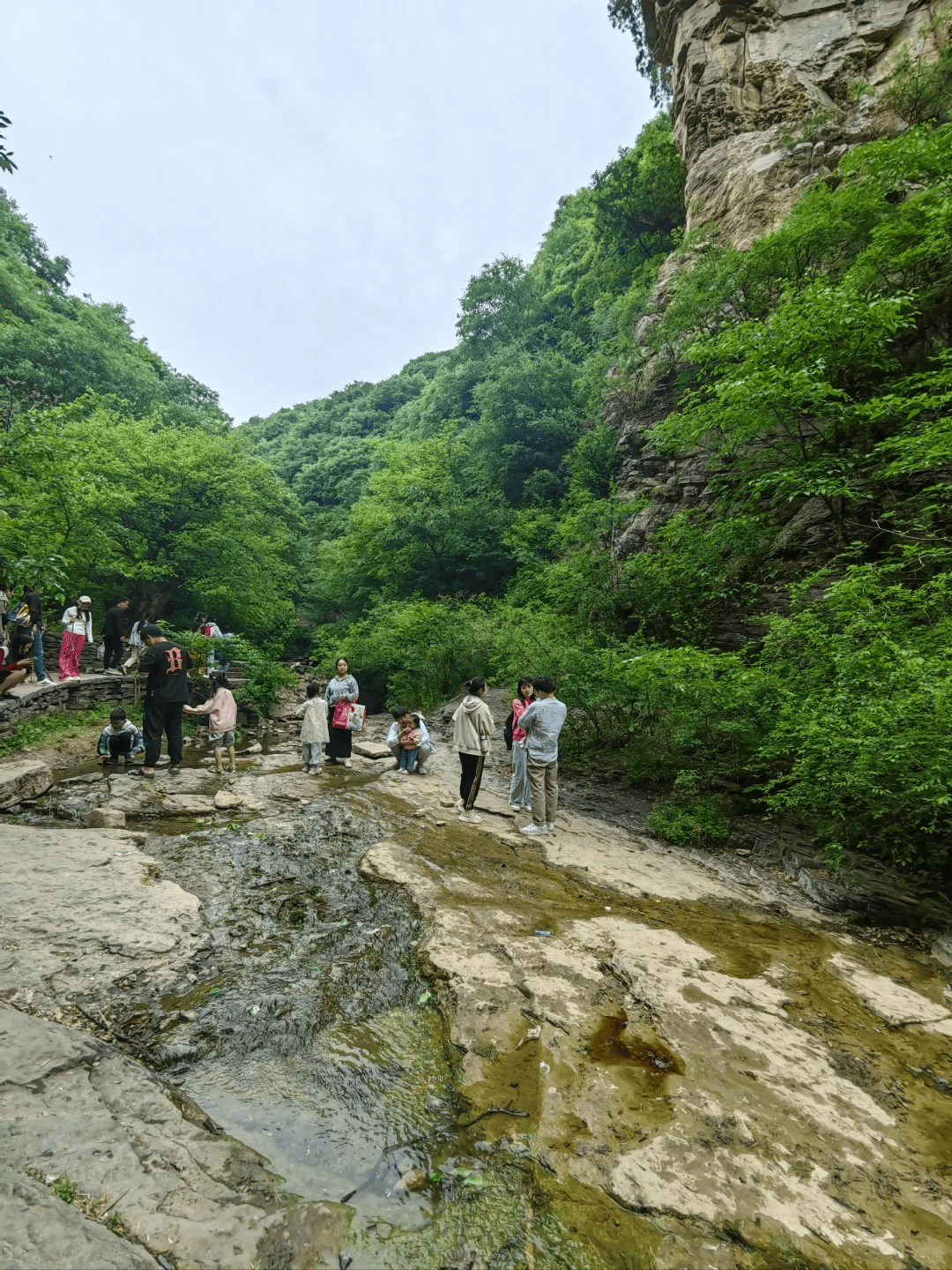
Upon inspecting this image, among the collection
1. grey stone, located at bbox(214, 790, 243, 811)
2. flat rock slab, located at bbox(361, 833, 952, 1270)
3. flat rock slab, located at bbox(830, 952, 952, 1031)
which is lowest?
flat rock slab, located at bbox(830, 952, 952, 1031)

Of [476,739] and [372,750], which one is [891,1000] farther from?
[372,750]

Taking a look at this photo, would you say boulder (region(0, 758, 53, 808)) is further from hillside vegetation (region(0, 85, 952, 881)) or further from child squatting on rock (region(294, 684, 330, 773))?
child squatting on rock (region(294, 684, 330, 773))

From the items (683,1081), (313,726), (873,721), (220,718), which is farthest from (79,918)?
(873,721)

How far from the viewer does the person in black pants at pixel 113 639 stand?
13.7 metres

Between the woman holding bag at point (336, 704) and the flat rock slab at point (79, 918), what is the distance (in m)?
4.30

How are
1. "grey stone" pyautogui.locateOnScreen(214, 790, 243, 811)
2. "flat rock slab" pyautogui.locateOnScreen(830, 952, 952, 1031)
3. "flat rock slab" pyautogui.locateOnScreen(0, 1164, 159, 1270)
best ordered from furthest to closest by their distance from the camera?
"grey stone" pyautogui.locateOnScreen(214, 790, 243, 811) → "flat rock slab" pyautogui.locateOnScreen(830, 952, 952, 1031) → "flat rock slab" pyautogui.locateOnScreen(0, 1164, 159, 1270)

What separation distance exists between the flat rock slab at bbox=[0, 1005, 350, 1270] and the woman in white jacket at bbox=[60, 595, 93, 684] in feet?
38.5

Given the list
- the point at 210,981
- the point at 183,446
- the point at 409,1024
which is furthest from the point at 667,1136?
the point at 183,446

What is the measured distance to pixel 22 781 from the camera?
19.4 ft

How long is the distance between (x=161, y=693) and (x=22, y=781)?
1.91 m

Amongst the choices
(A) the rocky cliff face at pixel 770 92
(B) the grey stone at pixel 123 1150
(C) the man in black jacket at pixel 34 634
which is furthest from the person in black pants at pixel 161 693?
(A) the rocky cliff face at pixel 770 92

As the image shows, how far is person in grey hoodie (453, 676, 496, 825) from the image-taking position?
267 inches

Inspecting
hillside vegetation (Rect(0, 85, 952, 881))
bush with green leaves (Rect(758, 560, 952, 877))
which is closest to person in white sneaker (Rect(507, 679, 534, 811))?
hillside vegetation (Rect(0, 85, 952, 881))

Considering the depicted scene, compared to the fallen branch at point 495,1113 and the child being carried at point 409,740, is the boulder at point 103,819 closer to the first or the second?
the child being carried at point 409,740
